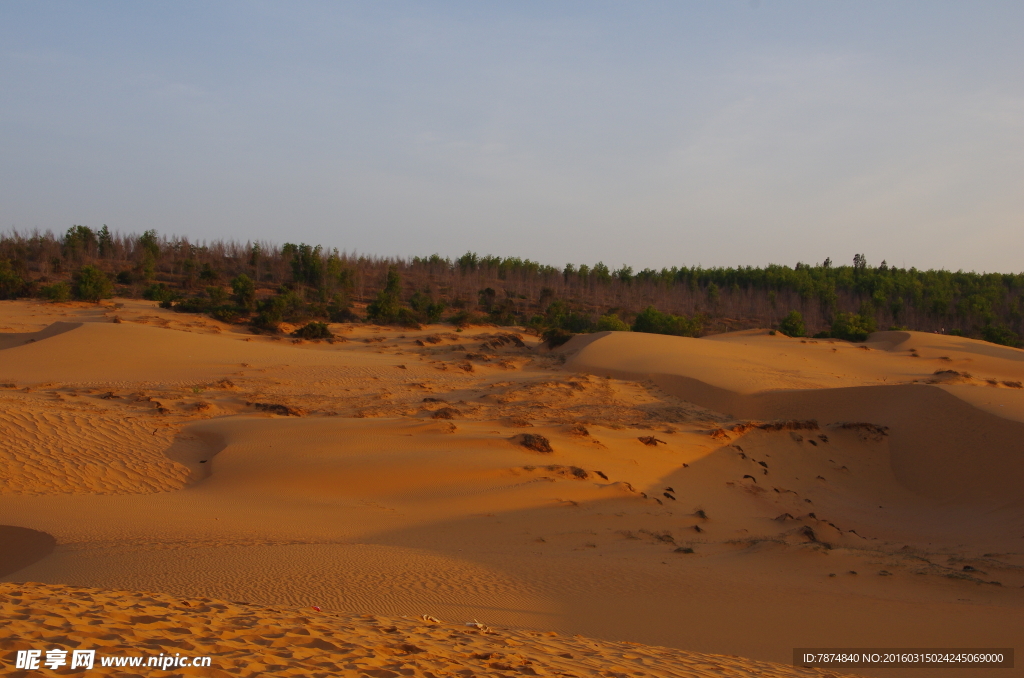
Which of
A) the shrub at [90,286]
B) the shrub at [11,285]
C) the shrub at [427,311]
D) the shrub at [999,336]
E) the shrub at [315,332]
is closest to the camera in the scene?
the shrub at [315,332]

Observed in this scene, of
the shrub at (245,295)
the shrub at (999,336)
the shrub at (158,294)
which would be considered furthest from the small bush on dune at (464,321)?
the shrub at (999,336)

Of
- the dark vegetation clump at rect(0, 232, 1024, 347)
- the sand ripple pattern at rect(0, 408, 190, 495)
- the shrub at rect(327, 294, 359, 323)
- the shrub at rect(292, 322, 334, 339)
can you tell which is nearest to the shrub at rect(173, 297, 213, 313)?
the dark vegetation clump at rect(0, 232, 1024, 347)

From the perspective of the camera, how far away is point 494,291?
47.5 metres

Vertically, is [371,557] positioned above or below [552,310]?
below

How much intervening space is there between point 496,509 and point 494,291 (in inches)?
1528

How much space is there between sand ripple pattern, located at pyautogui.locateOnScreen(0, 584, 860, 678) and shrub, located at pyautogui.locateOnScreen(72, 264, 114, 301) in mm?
29591

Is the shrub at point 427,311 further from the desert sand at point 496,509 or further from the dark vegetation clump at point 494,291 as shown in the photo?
the desert sand at point 496,509

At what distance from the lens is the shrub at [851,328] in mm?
30783

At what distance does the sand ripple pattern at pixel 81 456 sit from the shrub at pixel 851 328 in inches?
1131

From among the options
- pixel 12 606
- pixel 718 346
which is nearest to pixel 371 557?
pixel 12 606

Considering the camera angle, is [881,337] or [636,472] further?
[881,337]

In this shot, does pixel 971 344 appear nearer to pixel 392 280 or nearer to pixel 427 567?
pixel 427 567

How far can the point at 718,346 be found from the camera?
23078 mm

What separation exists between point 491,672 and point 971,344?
1137 inches
